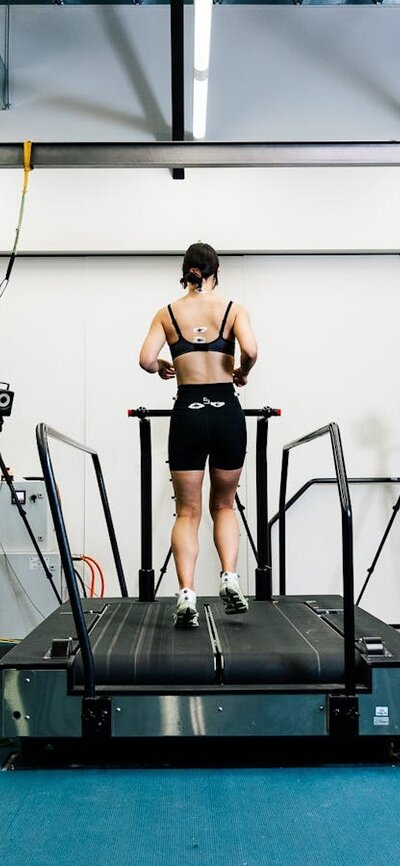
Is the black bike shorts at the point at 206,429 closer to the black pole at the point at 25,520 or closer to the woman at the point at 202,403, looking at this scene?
the woman at the point at 202,403

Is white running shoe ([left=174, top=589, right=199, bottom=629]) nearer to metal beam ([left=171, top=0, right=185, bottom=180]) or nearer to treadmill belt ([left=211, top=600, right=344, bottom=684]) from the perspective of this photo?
treadmill belt ([left=211, top=600, right=344, bottom=684])

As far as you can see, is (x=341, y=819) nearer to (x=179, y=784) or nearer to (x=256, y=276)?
(x=179, y=784)

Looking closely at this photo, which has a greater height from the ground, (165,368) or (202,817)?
(165,368)

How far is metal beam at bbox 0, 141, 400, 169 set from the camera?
382cm

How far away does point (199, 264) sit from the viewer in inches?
98.7

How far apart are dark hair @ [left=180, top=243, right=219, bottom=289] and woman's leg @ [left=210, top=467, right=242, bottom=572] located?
80cm

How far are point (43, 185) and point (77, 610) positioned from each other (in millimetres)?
3922

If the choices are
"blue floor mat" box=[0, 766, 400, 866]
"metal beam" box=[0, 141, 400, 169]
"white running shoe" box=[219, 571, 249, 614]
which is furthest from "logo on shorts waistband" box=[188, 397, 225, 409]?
"metal beam" box=[0, 141, 400, 169]

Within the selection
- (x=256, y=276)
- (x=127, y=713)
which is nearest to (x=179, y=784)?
(x=127, y=713)

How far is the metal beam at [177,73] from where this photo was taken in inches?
165

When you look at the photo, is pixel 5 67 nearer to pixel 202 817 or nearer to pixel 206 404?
pixel 206 404

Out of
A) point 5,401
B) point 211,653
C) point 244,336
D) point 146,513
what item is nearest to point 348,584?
point 211,653

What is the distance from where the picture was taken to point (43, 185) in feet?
15.4

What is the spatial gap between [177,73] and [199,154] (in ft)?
3.34
